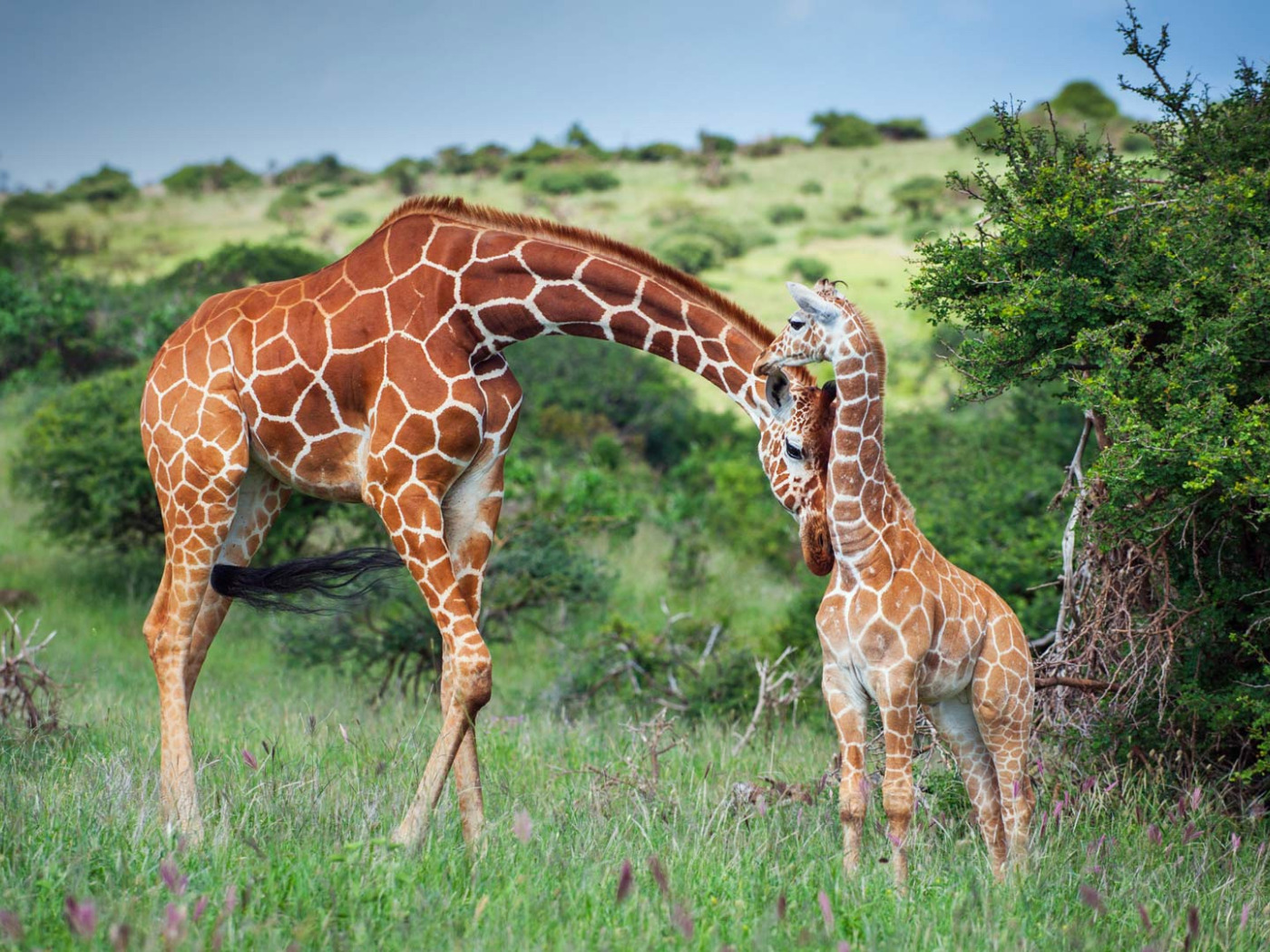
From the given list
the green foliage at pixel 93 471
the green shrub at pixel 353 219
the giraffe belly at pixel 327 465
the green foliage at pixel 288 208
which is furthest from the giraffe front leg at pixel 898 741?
the green foliage at pixel 288 208

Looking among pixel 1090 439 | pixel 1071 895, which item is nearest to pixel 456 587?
pixel 1071 895

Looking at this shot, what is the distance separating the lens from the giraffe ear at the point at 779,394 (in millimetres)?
5016

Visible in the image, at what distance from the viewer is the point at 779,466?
16.6 feet

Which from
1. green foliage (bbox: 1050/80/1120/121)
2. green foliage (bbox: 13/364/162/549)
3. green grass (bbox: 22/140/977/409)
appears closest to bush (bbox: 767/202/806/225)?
green grass (bbox: 22/140/977/409)

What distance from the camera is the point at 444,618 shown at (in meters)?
5.13

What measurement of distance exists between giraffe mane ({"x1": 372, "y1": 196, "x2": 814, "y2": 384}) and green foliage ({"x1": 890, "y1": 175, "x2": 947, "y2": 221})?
42.3 m

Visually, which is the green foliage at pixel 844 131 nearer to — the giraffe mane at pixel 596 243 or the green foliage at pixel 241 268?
the green foliage at pixel 241 268

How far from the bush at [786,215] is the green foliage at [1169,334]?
43.2m

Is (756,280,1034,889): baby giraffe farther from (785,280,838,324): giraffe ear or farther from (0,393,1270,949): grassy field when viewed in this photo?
(0,393,1270,949): grassy field

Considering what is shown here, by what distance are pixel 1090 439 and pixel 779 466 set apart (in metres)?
8.24

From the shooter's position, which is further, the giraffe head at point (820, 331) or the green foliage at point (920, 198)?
the green foliage at point (920, 198)

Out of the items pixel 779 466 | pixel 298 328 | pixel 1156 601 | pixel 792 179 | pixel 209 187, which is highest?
pixel 792 179

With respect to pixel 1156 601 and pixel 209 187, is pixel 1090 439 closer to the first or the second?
pixel 1156 601

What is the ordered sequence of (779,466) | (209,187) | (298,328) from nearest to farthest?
(779,466) < (298,328) < (209,187)
